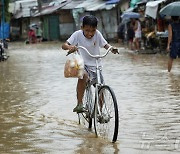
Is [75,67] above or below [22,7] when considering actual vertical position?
above

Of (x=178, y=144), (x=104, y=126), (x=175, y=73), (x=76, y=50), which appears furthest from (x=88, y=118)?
(x=175, y=73)

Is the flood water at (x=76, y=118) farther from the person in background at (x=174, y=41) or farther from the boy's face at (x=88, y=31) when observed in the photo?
the boy's face at (x=88, y=31)

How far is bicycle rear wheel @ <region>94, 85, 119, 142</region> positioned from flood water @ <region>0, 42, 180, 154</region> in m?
0.13

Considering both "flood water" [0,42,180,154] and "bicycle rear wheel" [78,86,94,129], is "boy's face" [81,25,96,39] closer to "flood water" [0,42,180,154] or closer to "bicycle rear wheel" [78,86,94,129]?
"bicycle rear wheel" [78,86,94,129]

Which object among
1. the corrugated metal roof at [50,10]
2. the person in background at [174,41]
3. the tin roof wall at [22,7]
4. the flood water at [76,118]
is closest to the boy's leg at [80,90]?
the flood water at [76,118]

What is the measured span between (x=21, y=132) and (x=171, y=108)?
252 centimetres

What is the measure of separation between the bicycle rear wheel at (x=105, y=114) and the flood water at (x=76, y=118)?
13cm

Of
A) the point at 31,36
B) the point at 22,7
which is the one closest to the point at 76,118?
the point at 31,36

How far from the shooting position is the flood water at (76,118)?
5836mm

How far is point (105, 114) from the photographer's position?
6199mm

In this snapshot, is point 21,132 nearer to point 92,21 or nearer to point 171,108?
point 92,21

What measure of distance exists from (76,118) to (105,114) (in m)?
1.58

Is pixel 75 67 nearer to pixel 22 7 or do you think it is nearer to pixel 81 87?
pixel 81 87

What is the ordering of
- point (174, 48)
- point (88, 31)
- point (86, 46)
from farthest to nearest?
point (174, 48), point (86, 46), point (88, 31)
